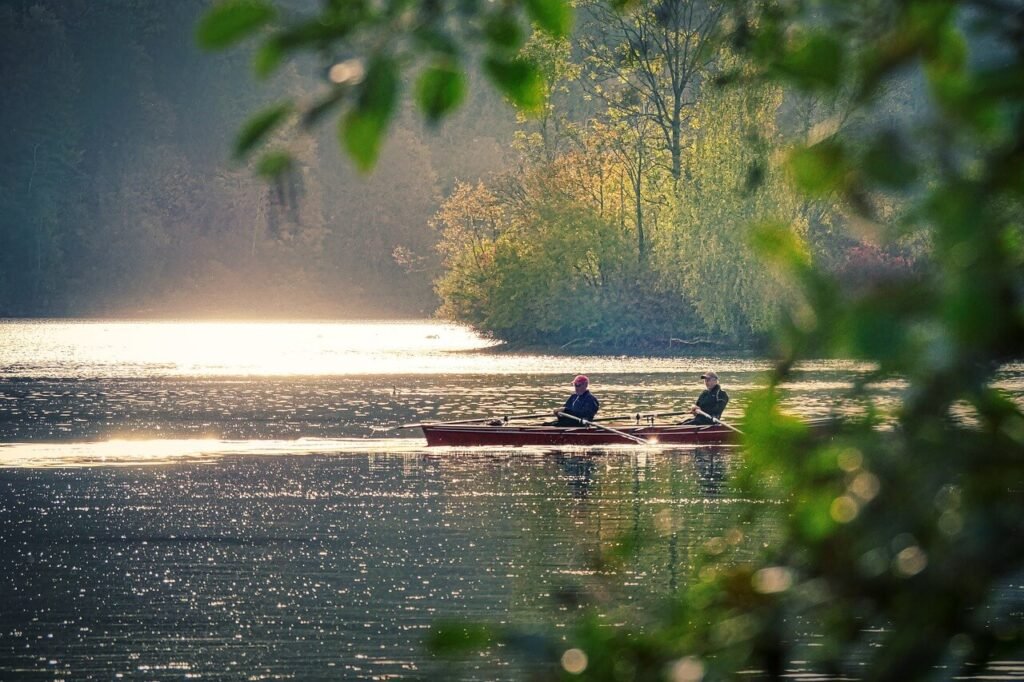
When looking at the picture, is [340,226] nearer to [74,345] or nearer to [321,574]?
[74,345]

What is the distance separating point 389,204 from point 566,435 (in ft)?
308

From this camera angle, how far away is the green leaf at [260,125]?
1.85m

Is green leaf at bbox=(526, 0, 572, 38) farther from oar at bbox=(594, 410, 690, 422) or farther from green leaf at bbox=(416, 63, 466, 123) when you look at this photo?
oar at bbox=(594, 410, 690, 422)

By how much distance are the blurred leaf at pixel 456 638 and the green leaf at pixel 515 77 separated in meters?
0.64

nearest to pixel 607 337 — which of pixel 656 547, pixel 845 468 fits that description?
pixel 656 547

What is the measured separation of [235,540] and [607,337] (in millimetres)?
42516

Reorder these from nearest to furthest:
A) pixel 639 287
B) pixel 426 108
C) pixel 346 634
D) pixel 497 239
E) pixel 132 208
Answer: pixel 426 108, pixel 346 634, pixel 639 287, pixel 497 239, pixel 132 208

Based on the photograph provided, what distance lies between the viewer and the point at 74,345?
7144cm

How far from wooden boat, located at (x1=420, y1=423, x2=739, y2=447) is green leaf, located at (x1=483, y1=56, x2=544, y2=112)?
24.3 meters

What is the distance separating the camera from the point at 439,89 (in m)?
1.98

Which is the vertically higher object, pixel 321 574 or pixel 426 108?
pixel 426 108

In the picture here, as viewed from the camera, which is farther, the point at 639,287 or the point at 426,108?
the point at 639,287

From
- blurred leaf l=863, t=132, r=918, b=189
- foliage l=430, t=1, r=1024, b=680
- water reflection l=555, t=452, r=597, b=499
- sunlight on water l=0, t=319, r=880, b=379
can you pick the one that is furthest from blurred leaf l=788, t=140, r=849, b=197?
sunlight on water l=0, t=319, r=880, b=379

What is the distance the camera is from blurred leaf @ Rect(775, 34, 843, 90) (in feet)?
6.08
